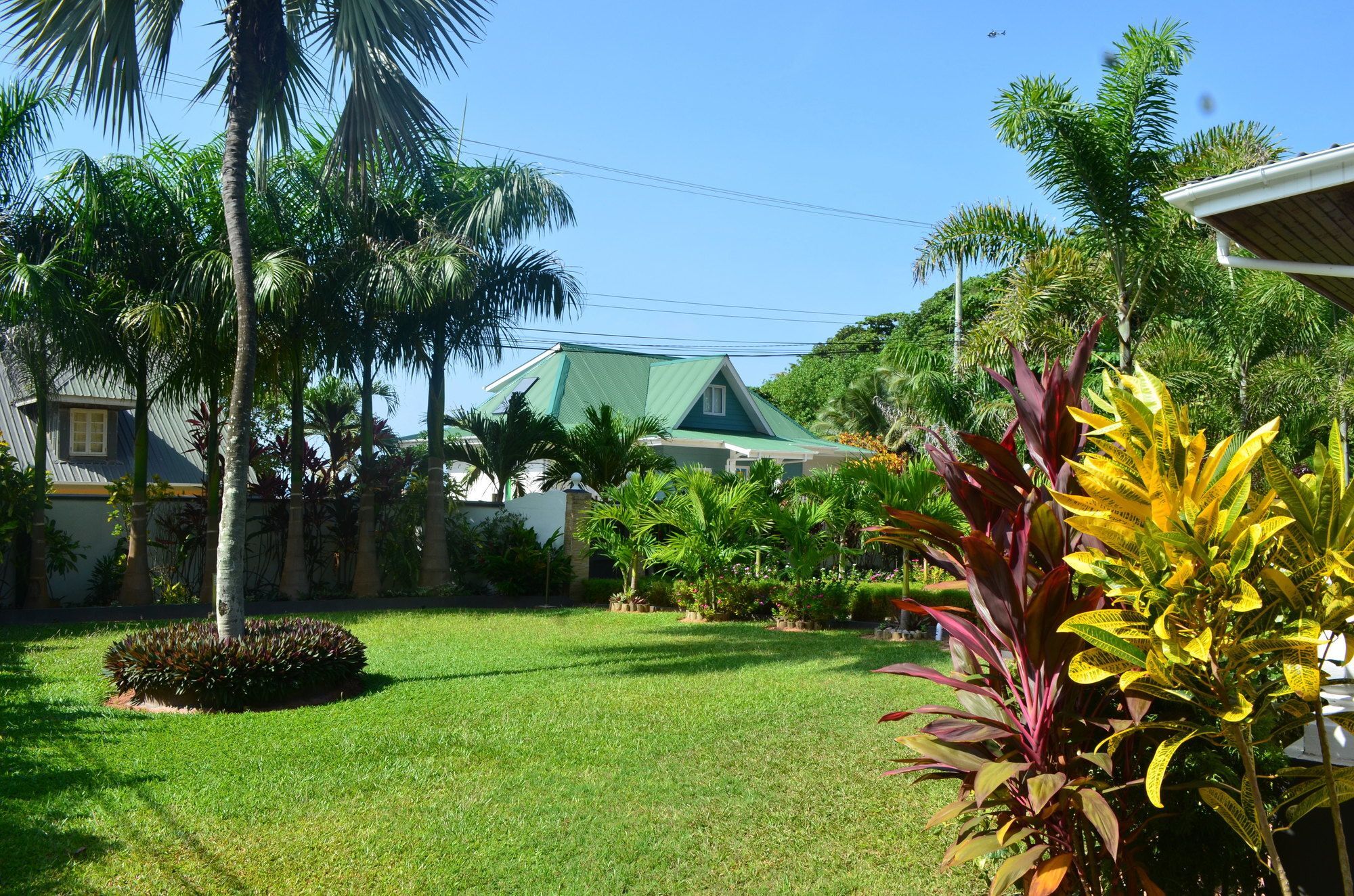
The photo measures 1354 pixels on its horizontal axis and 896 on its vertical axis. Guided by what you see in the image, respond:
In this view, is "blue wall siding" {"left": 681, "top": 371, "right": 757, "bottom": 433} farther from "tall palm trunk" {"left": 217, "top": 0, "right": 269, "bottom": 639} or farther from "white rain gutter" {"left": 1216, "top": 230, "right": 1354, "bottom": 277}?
"white rain gutter" {"left": 1216, "top": 230, "right": 1354, "bottom": 277}

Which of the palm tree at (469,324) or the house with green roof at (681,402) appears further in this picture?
the house with green roof at (681,402)

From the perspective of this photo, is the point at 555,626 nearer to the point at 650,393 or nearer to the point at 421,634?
the point at 421,634

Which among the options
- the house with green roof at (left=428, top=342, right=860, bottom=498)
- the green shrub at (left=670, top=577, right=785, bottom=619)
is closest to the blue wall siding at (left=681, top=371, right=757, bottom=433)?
the house with green roof at (left=428, top=342, right=860, bottom=498)

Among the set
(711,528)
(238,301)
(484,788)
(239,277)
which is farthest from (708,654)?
(239,277)

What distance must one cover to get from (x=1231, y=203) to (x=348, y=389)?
20280 mm

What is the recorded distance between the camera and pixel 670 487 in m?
21.6

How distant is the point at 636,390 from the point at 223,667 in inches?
856

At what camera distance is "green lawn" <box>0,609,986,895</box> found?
5121 millimetres

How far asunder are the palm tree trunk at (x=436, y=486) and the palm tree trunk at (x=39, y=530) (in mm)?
6026

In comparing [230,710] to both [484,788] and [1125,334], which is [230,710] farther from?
[1125,334]

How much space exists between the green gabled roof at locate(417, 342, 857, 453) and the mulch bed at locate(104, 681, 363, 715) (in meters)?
17.5

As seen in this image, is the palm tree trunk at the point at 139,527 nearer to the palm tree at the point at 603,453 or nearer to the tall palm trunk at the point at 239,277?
the tall palm trunk at the point at 239,277

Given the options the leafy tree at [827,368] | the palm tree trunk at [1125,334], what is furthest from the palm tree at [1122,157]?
the leafy tree at [827,368]

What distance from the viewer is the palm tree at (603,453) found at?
21438mm
